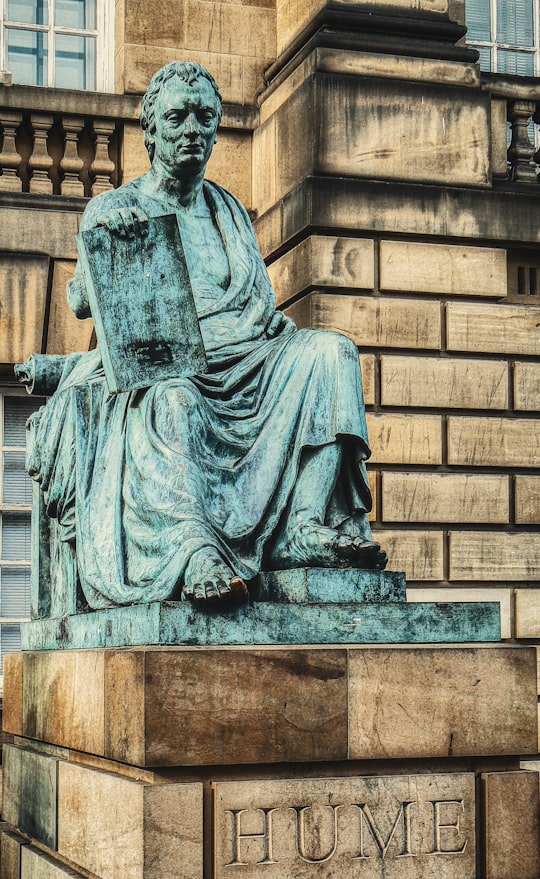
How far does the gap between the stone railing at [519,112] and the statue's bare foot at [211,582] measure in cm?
766

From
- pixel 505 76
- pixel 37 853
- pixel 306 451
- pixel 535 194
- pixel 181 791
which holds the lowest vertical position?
pixel 37 853

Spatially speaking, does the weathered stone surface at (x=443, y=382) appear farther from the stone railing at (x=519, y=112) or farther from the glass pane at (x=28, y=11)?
the glass pane at (x=28, y=11)

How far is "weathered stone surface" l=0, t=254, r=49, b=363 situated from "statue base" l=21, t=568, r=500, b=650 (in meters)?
6.32

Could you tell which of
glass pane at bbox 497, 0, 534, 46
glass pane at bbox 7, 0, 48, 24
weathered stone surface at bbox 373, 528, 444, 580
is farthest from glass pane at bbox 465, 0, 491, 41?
weathered stone surface at bbox 373, 528, 444, 580

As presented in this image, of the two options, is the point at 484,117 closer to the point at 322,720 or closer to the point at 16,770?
the point at 16,770

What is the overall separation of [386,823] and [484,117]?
799 cm

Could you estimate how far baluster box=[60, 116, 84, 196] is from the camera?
12820 mm

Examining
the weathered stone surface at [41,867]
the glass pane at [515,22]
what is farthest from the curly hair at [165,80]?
the glass pane at [515,22]

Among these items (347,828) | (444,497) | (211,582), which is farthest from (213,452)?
(444,497)

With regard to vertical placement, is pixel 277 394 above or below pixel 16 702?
above

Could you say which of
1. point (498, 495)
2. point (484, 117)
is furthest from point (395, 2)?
point (498, 495)

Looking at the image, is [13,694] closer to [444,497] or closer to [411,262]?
[444,497]

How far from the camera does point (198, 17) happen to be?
523 inches

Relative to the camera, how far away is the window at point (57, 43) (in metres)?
13.5
